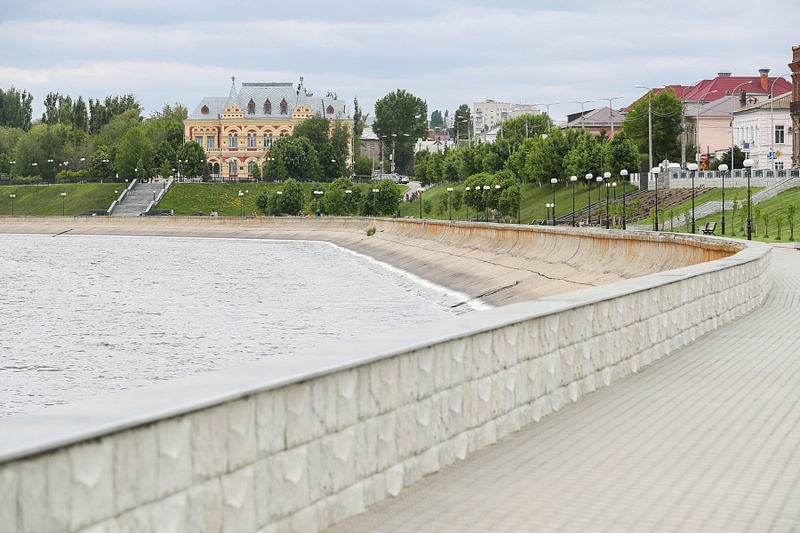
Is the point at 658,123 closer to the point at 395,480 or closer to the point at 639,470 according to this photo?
the point at 639,470

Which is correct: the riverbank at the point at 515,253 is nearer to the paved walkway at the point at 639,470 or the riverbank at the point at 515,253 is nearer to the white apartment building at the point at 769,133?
the paved walkway at the point at 639,470

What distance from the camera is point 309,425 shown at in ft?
25.5

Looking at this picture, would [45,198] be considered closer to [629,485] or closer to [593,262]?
[593,262]

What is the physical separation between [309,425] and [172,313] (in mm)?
41286

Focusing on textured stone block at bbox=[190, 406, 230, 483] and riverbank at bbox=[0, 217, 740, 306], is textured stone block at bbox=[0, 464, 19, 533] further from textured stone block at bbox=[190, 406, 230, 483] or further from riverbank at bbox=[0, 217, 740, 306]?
riverbank at bbox=[0, 217, 740, 306]

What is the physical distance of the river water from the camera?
30656 mm

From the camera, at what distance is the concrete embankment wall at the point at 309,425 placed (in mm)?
5871

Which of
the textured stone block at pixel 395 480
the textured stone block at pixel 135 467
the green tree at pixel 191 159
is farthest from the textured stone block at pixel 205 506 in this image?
the green tree at pixel 191 159

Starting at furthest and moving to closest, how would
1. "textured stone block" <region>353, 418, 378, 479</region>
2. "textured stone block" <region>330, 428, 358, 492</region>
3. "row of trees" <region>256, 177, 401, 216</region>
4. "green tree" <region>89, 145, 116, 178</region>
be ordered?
1. "green tree" <region>89, 145, 116, 178</region>
2. "row of trees" <region>256, 177, 401, 216</region>
3. "textured stone block" <region>353, 418, 378, 479</region>
4. "textured stone block" <region>330, 428, 358, 492</region>

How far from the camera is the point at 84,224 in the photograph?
146 meters

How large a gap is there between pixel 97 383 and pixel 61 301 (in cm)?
2790

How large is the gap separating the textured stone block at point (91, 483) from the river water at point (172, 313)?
19.1 metres

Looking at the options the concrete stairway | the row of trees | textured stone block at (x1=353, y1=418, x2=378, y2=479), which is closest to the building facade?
the row of trees

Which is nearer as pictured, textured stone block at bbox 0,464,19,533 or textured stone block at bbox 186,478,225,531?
textured stone block at bbox 0,464,19,533
